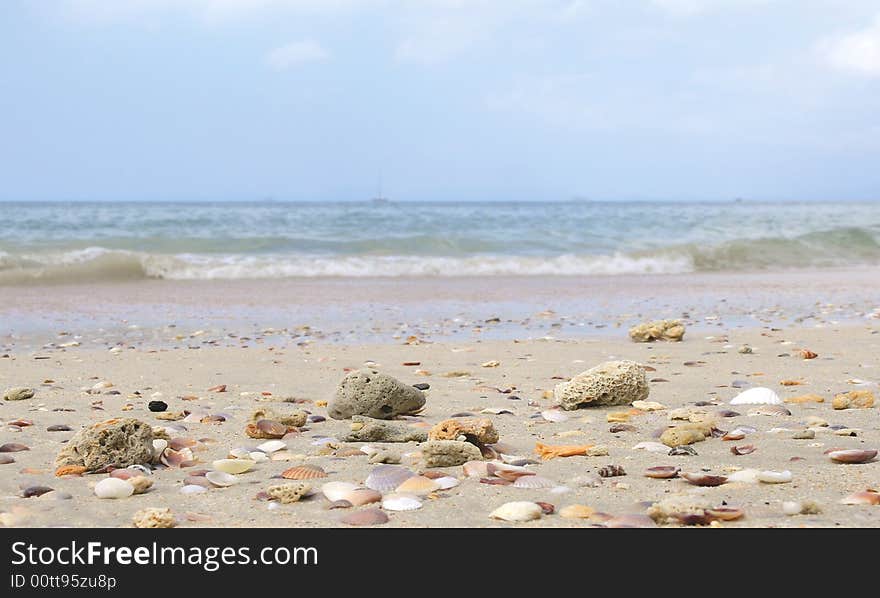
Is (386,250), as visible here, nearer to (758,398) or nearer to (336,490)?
(758,398)

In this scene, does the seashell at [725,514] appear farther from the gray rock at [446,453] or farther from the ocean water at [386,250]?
the ocean water at [386,250]

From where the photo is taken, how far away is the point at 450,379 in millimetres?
5234

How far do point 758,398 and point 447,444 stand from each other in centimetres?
186

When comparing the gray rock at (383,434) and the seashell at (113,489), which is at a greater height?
the seashell at (113,489)

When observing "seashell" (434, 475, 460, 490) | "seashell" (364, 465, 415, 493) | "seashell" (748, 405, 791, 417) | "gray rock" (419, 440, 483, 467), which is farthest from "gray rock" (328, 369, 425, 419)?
"seashell" (748, 405, 791, 417)

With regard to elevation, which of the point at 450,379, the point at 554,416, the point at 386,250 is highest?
the point at 554,416

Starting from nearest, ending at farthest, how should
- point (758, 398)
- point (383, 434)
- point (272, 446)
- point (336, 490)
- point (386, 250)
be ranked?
1. point (336, 490)
2. point (272, 446)
3. point (383, 434)
4. point (758, 398)
5. point (386, 250)

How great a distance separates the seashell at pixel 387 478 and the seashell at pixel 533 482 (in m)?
0.32

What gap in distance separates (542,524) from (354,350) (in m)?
4.57

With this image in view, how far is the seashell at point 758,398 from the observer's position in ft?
13.2

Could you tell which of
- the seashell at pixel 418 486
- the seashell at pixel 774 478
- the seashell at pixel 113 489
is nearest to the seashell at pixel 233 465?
the seashell at pixel 113 489

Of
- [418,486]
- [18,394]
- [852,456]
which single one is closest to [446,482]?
[418,486]

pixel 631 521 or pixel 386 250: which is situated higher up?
pixel 631 521
